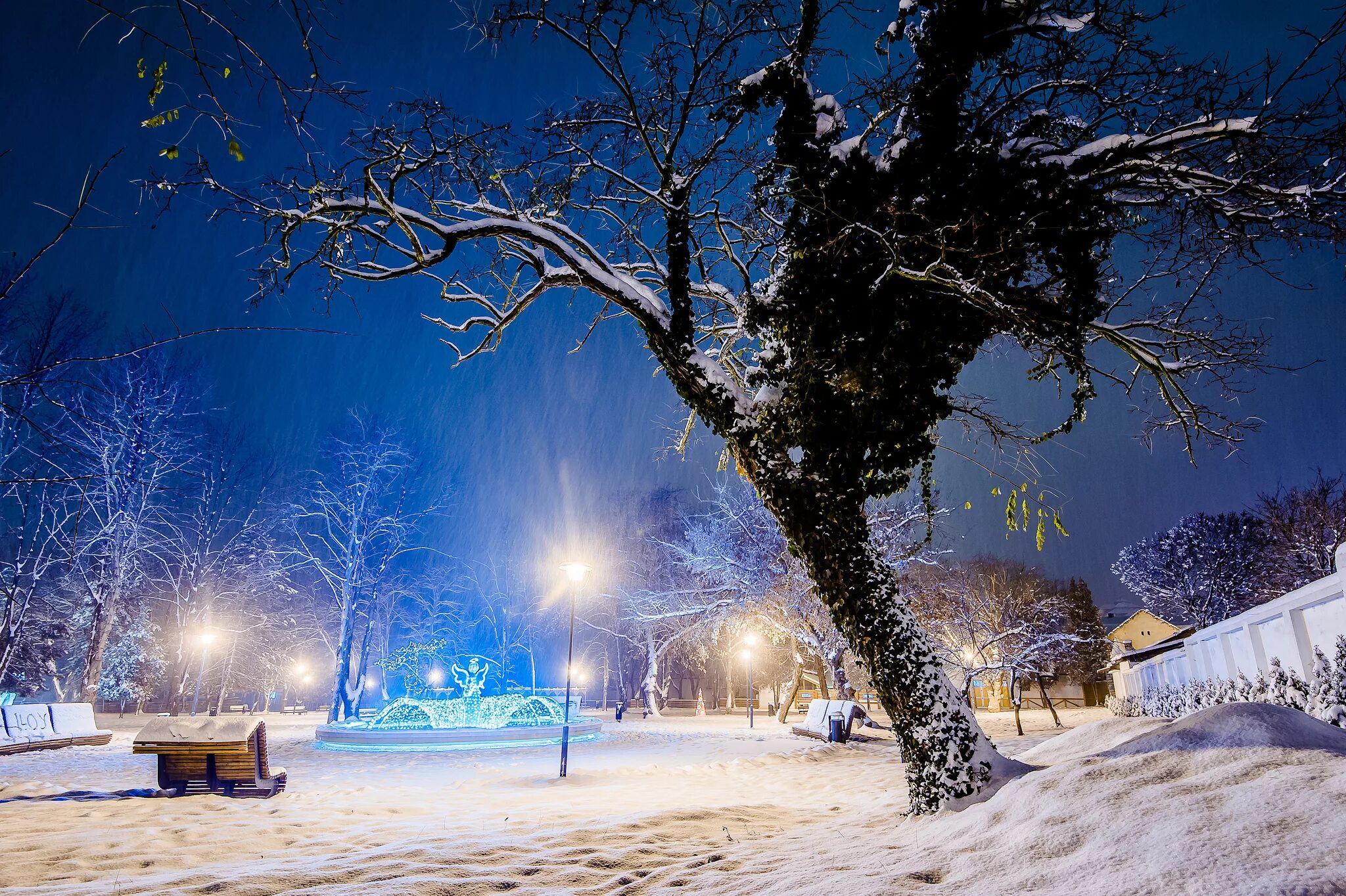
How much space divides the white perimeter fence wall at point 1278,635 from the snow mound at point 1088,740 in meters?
1.82

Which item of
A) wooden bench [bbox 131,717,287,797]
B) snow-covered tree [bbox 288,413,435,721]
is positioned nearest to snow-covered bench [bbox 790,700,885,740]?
wooden bench [bbox 131,717,287,797]

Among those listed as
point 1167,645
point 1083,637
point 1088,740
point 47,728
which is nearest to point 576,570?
point 1088,740

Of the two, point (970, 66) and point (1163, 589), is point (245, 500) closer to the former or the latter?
point (970, 66)

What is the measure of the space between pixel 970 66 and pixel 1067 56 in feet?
2.63

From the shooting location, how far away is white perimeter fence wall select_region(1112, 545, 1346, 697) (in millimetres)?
5672

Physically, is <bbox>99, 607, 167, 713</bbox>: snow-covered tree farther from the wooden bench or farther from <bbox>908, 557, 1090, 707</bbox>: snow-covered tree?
<bbox>908, 557, 1090, 707</bbox>: snow-covered tree

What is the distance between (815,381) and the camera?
5703 mm

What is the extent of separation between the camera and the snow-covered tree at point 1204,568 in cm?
3278

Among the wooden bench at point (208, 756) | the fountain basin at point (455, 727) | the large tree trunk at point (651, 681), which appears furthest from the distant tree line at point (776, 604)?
the wooden bench at point (208, 756)

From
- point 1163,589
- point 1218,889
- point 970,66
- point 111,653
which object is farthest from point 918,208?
point 111,653

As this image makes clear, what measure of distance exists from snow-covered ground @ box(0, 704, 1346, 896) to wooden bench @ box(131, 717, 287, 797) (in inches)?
13.2

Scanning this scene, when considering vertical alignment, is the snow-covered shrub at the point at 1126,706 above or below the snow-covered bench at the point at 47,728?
below

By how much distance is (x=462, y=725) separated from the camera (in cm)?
1827

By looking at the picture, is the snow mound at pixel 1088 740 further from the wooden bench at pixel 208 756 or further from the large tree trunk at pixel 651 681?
the large tree trunk at pixel 651 681
